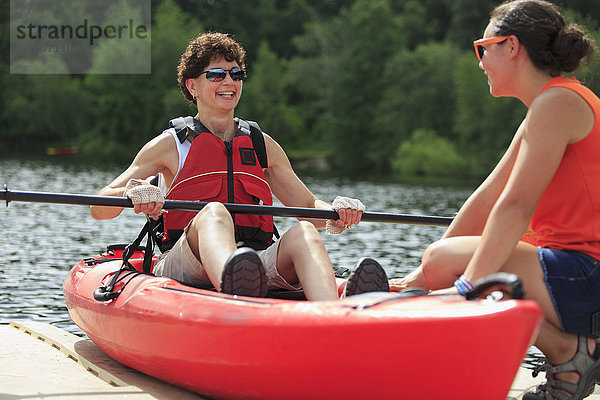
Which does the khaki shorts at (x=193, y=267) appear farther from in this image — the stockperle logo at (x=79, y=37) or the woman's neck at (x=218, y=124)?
the stockperle logo at (x=79, y=37)

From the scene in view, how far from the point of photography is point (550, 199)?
2.92 metres

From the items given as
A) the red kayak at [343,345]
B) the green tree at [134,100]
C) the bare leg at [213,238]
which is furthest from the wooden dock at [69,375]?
the green tree at [134,100]

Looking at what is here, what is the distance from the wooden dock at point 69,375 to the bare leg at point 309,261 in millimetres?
718

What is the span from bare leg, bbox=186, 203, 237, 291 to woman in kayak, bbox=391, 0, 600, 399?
3.12ft

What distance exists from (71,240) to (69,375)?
8117 millimetres

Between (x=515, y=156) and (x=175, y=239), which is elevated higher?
(x=515, y=156)

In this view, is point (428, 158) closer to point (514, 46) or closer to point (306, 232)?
point (306, 232)

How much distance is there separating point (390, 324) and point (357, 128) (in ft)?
128

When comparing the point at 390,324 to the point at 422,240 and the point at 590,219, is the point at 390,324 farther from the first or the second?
the point at 422,240

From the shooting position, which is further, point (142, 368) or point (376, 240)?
point (376, 240)

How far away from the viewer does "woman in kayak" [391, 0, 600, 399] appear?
2787mm

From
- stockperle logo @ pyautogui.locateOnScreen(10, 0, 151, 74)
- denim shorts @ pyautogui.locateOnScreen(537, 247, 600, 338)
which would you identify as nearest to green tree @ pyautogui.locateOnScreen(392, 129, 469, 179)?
stockperle logo @ pyautogui.locateOnScreen(10, 0, 151, 74)

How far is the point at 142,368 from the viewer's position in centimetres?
378

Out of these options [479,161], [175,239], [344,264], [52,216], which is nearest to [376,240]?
[344,264]
